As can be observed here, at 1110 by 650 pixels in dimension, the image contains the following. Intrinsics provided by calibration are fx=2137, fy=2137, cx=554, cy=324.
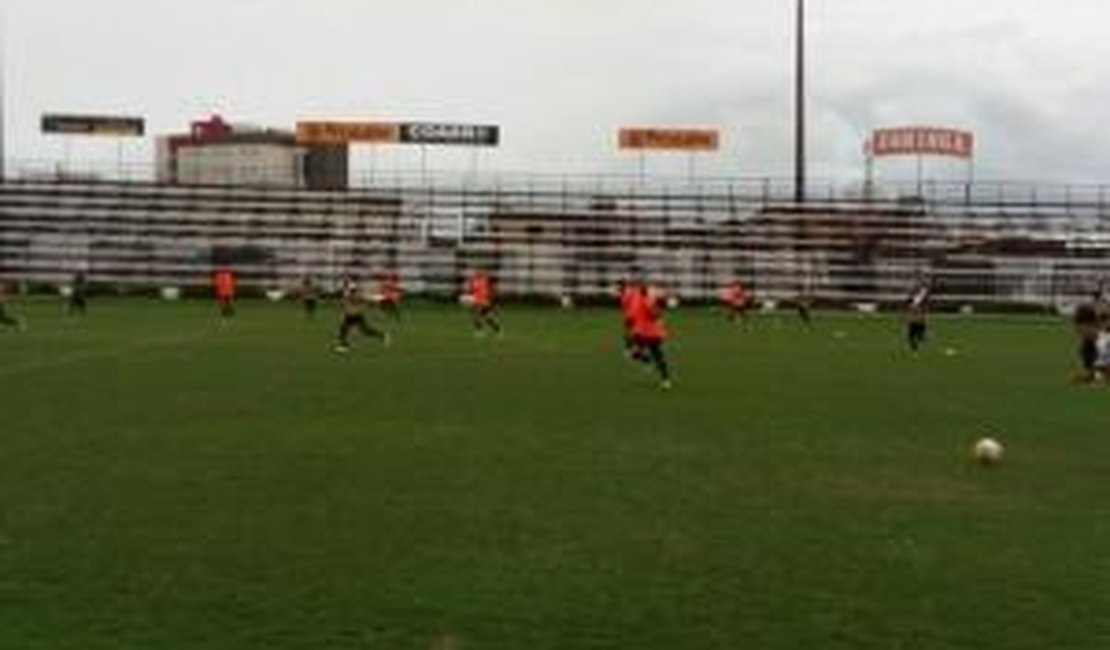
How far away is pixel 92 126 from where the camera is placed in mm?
98625

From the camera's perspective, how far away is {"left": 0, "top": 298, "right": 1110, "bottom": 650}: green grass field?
11.6 m

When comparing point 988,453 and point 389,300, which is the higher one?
point 389,300

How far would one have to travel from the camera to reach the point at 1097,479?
19734 mm

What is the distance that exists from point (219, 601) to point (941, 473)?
969cm

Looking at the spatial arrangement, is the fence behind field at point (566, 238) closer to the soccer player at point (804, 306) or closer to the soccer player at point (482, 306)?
the soccer player at point (804, 306)

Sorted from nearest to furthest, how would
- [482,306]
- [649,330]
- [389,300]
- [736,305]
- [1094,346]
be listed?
[649,330] < [1094,346] < [482,306] < [389,300] < [736,305]

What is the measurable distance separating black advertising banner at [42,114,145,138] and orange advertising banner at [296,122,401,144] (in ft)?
25.8

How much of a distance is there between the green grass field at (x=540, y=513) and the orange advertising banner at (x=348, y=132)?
61787 mm

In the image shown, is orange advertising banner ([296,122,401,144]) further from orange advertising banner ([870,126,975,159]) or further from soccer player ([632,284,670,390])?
soccer player ([632,284,670,390])

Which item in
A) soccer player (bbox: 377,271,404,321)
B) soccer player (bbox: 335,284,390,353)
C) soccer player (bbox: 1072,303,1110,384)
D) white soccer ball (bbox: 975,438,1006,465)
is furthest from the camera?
soccer player (bbox: 377,271,404,321)

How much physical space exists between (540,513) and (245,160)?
124 meters

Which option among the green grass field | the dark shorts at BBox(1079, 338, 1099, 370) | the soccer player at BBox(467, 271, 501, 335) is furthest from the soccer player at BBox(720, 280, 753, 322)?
the green grass field

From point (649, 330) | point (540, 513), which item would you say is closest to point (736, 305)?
point (649, 330)

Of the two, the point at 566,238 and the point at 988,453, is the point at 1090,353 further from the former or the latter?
the point at 566,238
